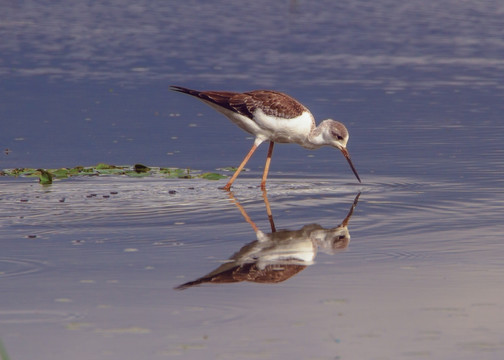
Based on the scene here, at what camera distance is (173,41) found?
89.9 ft

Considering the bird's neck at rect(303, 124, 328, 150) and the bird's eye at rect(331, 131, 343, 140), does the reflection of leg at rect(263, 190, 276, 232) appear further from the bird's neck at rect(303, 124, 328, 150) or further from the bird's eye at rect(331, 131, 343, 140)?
the bird's eye at rect(331, 131, 343, 140)

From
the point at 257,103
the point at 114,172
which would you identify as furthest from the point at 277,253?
the point at 114,172

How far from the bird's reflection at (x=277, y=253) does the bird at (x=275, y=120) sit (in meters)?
2.21

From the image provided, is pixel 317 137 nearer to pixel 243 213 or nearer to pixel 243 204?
pixel 243 204

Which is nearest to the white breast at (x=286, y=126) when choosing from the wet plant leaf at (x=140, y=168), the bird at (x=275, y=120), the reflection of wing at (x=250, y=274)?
the bird at (x=275, y=120)

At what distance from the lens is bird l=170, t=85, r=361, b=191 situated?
12.4 meters

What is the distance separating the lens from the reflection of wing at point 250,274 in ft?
25.4

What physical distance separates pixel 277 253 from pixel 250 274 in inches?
32.3

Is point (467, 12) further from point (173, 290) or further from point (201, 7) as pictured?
point (173, 290)

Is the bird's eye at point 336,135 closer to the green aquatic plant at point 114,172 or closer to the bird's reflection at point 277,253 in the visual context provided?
the green aquatic plant at point 114,172

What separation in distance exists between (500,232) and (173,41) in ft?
61.7

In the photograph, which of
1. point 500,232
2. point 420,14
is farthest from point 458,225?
point 420,14

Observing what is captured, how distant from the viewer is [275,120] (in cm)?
1240

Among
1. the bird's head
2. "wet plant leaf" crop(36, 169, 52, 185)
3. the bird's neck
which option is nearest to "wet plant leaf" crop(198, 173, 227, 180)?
the bird's neck
